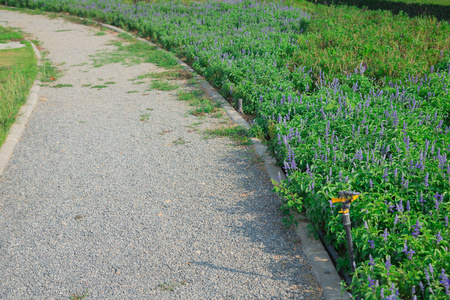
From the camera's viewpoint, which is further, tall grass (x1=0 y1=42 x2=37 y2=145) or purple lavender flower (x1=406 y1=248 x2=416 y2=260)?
tall grass (x1=0 y1=42 x2=37 y2=145)

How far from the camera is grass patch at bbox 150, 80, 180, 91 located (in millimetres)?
8612

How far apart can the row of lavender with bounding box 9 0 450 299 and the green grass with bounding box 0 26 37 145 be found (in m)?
3.95

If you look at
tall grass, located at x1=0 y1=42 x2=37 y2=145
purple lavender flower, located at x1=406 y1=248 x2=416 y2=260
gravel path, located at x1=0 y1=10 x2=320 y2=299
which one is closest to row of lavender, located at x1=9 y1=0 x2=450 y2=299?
purple lavender flower, located at x1=406 y1=248 x2=416 y2=260

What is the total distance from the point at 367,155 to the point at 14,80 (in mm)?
7639

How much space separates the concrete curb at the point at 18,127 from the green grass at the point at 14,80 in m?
0.08

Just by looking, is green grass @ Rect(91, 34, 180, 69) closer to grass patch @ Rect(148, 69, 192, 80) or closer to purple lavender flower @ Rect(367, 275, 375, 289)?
grass patch @ Rect(148, 69, 192, 80)

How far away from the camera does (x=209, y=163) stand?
5406 millimetres

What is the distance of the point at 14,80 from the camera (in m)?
8.24

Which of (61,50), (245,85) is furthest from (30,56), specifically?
(245,85)

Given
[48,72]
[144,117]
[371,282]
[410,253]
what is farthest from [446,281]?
→ [48,72]

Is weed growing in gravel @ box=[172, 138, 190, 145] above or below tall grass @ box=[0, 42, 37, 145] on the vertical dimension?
below

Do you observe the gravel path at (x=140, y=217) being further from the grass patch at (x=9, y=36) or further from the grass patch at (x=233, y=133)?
the grass patch at (x=9, y=36)

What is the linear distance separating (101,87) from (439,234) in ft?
25.9

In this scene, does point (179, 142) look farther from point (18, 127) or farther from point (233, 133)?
point (18, 127)
